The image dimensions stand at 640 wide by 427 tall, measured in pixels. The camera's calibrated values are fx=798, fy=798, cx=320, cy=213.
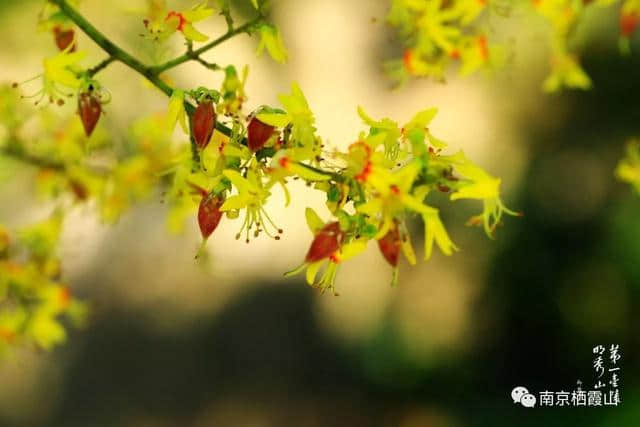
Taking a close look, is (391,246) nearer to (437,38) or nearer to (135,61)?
(135,61)

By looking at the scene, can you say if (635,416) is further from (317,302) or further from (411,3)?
(411,3)

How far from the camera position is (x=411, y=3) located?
975 millimetres

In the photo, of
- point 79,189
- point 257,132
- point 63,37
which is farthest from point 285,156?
point 79,189

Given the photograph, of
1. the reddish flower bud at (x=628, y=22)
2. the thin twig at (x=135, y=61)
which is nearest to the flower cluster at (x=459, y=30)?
the reddish flower bud at (x=628, y=22)

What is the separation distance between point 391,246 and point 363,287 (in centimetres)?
215

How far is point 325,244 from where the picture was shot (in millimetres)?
665

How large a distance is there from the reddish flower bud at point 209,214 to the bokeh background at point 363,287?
1.55 m

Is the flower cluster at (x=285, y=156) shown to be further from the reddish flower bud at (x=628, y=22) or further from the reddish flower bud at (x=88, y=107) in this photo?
the reddish flower bud at (x=628, y=22)

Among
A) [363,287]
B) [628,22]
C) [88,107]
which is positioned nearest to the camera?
→ [88,107]

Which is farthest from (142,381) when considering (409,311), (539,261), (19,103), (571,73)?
(571,73)

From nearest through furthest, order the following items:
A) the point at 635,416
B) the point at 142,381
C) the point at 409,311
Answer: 1. the point at 635,416
2. the point at 409,311
3. the point at 142,381

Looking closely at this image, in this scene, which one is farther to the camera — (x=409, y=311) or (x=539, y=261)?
(x=409, y=311)

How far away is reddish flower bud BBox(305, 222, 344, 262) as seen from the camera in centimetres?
67

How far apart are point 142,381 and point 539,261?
4.73ft
